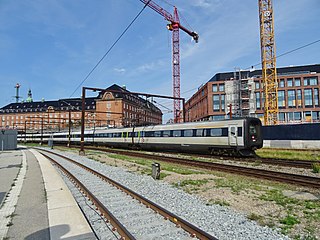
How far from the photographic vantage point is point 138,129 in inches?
1232

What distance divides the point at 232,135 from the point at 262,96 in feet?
174

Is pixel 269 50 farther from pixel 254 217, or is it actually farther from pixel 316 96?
pixel 254 217

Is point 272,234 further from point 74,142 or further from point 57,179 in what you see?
point 74,142

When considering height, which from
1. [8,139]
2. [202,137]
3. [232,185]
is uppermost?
[202,137]

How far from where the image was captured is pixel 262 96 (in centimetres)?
6625

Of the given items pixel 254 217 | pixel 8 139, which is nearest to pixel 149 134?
pixel 254 217

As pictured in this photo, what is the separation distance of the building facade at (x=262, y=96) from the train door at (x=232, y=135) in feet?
139

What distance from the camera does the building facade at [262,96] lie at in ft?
210

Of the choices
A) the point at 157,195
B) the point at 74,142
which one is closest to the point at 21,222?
the point at 157,195

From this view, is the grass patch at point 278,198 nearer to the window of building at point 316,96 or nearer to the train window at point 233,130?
the train window at point 233,130

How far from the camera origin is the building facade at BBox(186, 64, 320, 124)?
63906mm

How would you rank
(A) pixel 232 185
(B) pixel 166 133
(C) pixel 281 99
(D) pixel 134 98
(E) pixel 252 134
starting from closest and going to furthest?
(A) pixel 232 185 < (E) pixel 252 134 < (B) pixel 166 133 < (C) pixel 281 99 < (D) pixel 134 98

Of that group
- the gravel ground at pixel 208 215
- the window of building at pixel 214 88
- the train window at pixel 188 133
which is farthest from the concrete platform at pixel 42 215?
the window of building at pixel 214 88

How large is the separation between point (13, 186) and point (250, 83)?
6429 centimetres
